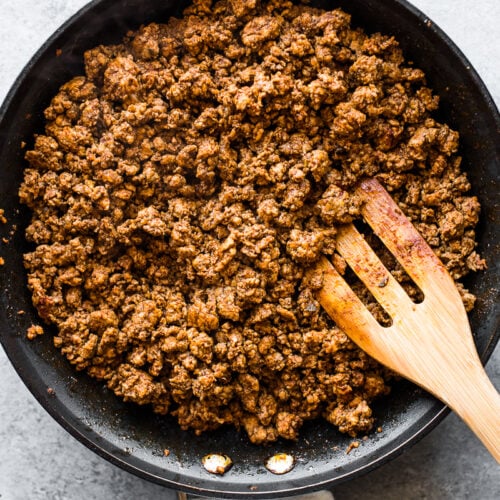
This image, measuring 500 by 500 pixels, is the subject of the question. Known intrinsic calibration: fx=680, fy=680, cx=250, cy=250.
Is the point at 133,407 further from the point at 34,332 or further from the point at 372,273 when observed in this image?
the point at 372,273

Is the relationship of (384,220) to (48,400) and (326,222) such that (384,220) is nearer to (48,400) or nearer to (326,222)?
(326,222)

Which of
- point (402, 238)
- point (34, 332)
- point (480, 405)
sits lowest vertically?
point (34, 332)

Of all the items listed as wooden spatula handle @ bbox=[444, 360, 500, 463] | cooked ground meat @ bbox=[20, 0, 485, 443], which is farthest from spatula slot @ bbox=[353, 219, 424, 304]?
wooden spatula handle @ bbox=[444, 360, 500, 463]

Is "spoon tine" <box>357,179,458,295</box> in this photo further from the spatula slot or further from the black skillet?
the black skillet

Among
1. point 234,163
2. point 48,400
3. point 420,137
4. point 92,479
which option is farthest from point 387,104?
point 92,479

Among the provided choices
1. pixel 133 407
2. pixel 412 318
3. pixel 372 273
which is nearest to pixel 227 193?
pixel 372 273

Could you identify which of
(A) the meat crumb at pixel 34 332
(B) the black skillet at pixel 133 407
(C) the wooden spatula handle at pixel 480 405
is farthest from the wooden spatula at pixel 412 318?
(A) the meat crumb at pixel 34 332

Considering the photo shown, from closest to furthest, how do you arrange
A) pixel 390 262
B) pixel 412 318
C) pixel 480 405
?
pixel 480 405 → pixel 412 318 → pixel 390 262
